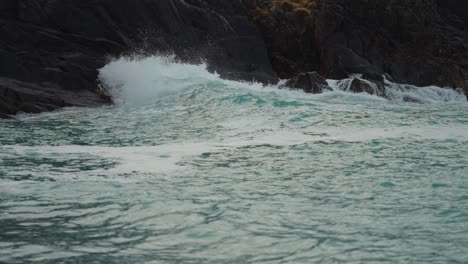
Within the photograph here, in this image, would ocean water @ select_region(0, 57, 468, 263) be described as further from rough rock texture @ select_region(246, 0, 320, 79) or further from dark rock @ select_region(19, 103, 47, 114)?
rough rock texture @ select_region(246, 0, 320, 79)

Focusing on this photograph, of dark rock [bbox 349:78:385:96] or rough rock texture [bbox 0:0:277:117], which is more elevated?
rough rock texture [bbox 0:0:277:117]

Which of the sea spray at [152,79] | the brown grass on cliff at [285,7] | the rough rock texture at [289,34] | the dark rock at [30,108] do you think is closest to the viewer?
the dark rock at [30,108]

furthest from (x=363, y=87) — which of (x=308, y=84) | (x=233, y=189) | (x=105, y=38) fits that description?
(x=233, y=189)

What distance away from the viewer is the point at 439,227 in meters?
7.14

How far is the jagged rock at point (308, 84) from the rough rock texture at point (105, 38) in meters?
1.92

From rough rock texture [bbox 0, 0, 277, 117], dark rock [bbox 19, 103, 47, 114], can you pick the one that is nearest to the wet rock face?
rough rock texture [bbox 0, 0, 277, 117]

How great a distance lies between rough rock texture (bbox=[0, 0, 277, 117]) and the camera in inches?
910

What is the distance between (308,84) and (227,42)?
502cm

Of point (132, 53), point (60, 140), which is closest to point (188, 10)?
point (132, 53)

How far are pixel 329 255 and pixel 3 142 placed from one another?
979 cm

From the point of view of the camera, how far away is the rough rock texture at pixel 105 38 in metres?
23.1

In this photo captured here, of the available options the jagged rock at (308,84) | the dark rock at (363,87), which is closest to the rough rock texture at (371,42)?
the dark rock at (363,87)

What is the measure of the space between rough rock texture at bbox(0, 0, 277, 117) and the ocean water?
5.05 m

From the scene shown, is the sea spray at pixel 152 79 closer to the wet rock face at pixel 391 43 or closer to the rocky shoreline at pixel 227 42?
the rocky shoreline at pixel 227 42
